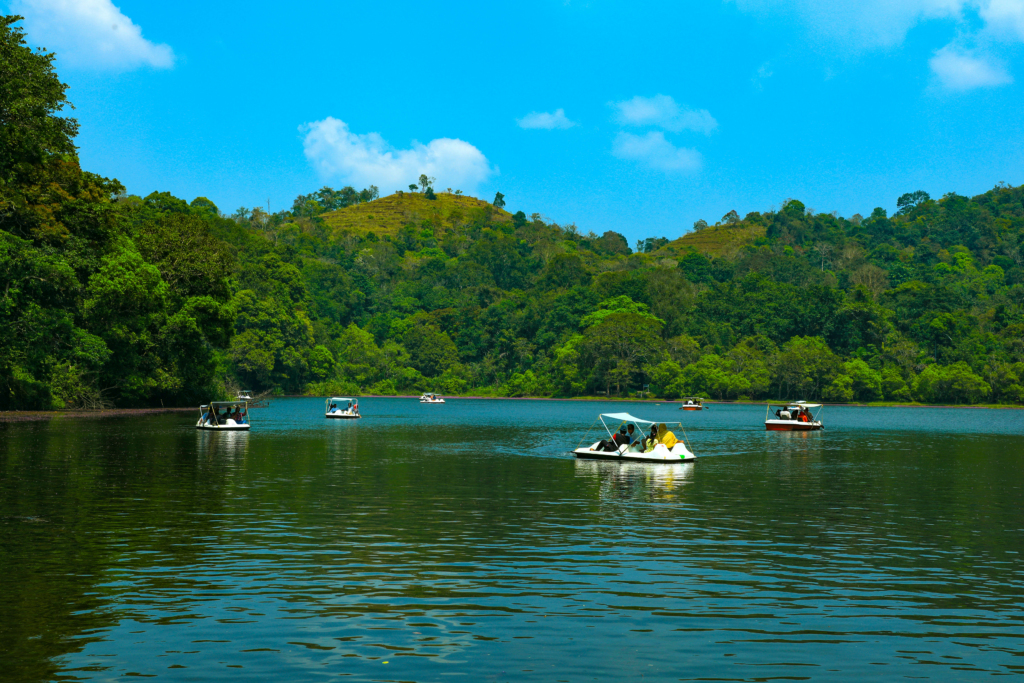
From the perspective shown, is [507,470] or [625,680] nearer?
[625,680]

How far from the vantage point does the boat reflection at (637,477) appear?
4016cm


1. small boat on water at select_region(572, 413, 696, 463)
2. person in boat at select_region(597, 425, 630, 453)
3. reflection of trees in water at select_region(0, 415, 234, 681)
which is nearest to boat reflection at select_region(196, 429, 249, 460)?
reflection of trees in water at select_region(0, 415, 234, 681)

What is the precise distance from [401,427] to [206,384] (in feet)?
130

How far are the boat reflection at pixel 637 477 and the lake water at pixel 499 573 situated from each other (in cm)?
39

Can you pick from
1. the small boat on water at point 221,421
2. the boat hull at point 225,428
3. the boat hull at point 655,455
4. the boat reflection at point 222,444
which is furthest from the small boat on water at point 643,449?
the boat hull at point 225,428

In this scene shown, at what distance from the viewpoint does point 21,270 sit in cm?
7244

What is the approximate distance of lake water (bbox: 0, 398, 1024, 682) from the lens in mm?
15250

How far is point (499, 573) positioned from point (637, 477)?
2566cm

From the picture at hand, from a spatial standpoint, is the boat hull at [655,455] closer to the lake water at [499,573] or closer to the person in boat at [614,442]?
the person in boat at [614,442]

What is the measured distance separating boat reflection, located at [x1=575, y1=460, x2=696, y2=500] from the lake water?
1.28ft

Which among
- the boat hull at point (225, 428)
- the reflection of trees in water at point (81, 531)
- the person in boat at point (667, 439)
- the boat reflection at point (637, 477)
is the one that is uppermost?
the person in boat at point (667, 439)

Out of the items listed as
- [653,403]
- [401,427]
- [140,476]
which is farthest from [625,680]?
[653,403]

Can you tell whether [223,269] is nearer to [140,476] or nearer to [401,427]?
[401,427]

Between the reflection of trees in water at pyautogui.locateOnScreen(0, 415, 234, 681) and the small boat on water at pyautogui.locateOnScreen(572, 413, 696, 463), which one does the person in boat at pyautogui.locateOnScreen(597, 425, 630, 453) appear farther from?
the reflection of trees in water at pyautogui.locateOnScreen(0, 415, 234, 681)
